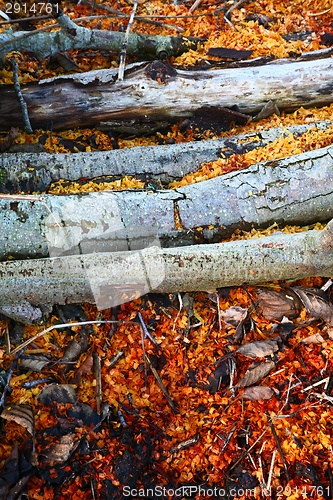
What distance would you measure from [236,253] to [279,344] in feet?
2.20

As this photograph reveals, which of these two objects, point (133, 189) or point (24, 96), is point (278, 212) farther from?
point (24, 96)

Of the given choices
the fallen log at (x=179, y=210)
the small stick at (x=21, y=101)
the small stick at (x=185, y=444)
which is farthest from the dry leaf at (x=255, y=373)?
the small stick at (x=21, y=101)

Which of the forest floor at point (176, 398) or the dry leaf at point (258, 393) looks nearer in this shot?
the forest floor at point (176, 398)

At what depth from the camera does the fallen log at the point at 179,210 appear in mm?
2754

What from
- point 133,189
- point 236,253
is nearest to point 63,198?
point 133,189

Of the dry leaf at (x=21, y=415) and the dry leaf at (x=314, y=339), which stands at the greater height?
the dry leaf at (x=314, y=339)

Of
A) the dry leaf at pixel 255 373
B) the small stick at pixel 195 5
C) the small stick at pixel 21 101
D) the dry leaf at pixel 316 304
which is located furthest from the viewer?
the small stick at pixel 195 5

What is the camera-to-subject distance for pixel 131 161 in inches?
131

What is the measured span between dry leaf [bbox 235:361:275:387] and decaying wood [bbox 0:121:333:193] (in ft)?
5.14

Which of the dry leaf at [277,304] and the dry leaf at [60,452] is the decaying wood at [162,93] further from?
the dry leaf at [60,452]

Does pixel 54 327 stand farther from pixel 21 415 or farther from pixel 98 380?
pixel 21 415

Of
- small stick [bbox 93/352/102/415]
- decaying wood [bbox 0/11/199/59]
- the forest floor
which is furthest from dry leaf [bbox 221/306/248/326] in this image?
decaying wood [bbox 0/11/199/59]

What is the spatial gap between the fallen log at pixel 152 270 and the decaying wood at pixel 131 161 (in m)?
0.85

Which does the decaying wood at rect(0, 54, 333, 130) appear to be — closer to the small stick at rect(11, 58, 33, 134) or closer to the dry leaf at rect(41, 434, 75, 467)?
the small stick at rect(11, 58, 33, 134)
